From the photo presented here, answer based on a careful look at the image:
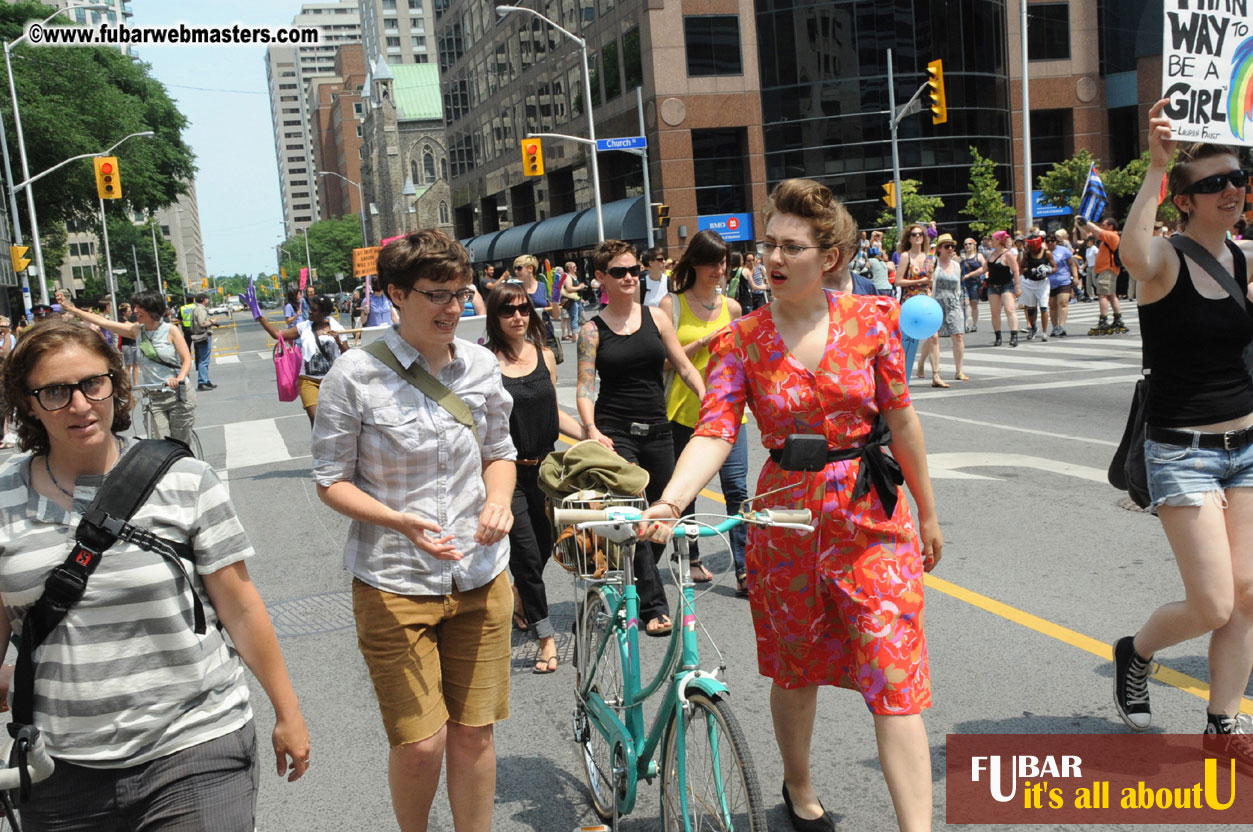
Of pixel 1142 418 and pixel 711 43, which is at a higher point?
pixel 711 43

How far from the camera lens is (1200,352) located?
3795 mm

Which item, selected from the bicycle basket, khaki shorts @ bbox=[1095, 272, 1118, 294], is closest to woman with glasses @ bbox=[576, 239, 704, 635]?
the bicycle basket

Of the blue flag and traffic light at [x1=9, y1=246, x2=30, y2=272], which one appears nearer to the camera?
the blue flag

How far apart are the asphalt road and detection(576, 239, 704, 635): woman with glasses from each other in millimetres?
1000

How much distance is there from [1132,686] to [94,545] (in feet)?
11.5

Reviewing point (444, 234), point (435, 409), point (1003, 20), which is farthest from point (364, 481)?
point (1003, 20)

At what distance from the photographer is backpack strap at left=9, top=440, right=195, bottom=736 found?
241 centimetres

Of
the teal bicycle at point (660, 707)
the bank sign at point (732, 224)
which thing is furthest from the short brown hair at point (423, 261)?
the bank sign at point (732, 224)

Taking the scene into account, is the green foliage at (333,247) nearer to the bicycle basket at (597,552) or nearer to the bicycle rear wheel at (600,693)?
the bicycle rear wheel at (600,693)

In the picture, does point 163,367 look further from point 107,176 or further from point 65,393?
point 107,176

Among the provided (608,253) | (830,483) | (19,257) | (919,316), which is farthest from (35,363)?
(19,257)

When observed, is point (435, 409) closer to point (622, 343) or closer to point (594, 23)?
point (622, 343)

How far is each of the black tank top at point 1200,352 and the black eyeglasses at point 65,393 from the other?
10.5 ft

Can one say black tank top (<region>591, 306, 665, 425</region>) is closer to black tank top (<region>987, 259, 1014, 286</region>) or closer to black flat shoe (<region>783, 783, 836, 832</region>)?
black flat shoe (<region>783, 783, 836, 832</region>)
